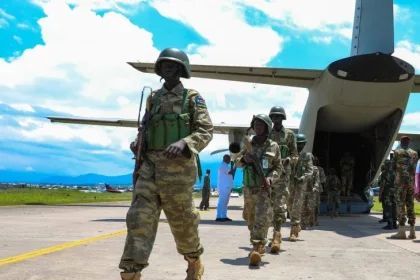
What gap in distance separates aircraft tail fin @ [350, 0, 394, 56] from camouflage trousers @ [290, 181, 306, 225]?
348 cm

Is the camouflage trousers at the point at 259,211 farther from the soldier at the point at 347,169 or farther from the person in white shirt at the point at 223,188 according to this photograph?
the soldier at the point at 347,169

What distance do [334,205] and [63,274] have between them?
11.2 meters

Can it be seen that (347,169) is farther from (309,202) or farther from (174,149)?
(174,149)

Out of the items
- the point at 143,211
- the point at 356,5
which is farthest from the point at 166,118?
the point at 356,5

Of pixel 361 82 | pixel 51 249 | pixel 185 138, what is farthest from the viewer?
pixel 361 82

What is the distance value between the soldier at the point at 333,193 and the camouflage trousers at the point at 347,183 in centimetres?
74

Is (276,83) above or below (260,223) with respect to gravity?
above

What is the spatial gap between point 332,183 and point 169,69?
1146 centimetres

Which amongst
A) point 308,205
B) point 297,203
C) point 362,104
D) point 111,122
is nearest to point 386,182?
point 362,104

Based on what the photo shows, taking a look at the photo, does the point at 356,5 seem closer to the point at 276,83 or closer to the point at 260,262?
the point at 276,83

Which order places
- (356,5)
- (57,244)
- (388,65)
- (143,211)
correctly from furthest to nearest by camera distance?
(356,5)
(388,65)
(57,244)
(143,211)

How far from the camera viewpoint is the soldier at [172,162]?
3556mm

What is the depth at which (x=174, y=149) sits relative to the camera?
11.4ft

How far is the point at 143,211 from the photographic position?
11.7 ft
